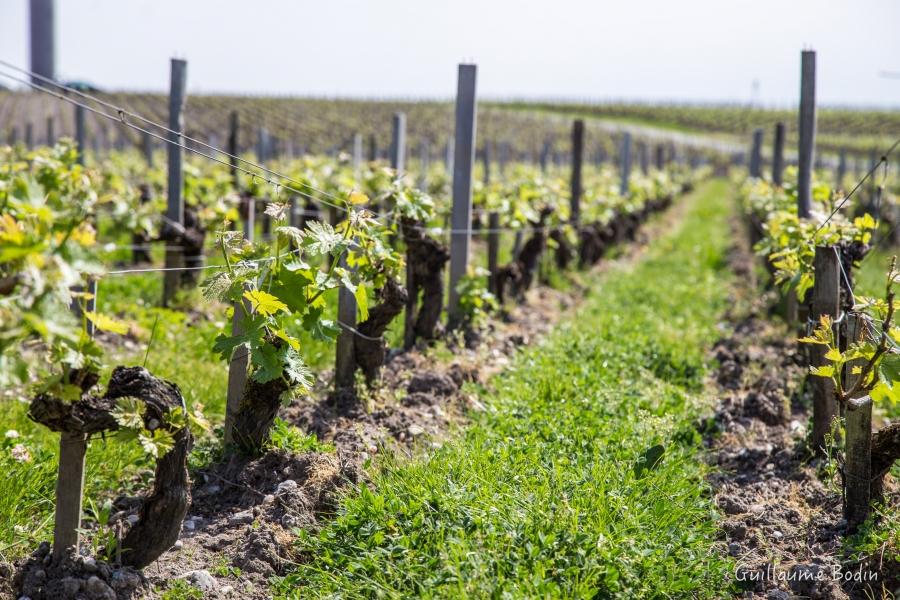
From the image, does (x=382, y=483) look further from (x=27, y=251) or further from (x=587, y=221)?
(x=587, y=221)

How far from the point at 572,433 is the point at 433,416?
84 cm

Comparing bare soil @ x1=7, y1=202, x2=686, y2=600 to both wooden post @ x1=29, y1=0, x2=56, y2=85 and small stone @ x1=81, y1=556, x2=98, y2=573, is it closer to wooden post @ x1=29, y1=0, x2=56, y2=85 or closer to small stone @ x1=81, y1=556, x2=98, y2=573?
small stone @ x1=81, y1=556, x2=98, y2=573

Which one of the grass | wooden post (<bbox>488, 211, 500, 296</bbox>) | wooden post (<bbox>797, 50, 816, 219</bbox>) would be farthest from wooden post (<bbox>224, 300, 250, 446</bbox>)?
wooden post (<bbox>797, 50, 816, 219</bbox>)

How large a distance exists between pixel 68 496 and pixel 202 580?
56 centimetres

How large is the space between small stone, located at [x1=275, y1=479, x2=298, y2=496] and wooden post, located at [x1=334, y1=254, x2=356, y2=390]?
1201 millimetres

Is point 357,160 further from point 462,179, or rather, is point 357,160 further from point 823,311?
point 823,311

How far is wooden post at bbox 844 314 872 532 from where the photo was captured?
3.57 metres

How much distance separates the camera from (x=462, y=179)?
21.5 ft

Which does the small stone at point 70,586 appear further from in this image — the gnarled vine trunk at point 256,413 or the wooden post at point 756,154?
the wooden post at point 756,154

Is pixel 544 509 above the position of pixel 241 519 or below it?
above

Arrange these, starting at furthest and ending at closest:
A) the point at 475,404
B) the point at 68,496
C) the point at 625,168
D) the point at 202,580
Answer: the point at 625,168 < the point at 475,404 < the point at 202,580 < the point at 68,496

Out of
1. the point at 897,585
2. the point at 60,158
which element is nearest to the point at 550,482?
the point at 897,585

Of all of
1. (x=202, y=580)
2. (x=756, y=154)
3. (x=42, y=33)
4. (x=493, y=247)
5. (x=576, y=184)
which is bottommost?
(x=202, y=580)

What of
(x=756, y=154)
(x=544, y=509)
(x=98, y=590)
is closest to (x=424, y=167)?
(x=756, y=154)
